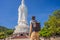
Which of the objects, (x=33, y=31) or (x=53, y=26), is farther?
(x=53, y=26)

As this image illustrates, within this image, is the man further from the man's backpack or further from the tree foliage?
the tree foliage

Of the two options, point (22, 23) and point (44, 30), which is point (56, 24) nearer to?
point (44, 30)

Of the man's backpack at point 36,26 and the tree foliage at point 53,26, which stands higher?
the tree foliage at point 53,26

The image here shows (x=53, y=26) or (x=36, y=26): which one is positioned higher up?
(x=53, y=26)

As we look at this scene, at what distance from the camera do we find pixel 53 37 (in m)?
32.8

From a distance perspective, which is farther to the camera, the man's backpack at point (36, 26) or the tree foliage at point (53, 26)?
the tree foliage at point (53, 26)

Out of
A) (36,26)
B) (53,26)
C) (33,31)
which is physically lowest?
(33,31)

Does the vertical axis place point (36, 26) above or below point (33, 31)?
above

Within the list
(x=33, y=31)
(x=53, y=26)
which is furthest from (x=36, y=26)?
(x=53, y=26)

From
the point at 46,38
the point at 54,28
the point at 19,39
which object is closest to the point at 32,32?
the point at 54,28

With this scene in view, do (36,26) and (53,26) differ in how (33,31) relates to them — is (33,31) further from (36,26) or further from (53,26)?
(53,26)

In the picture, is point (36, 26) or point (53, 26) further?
point (53, 26)

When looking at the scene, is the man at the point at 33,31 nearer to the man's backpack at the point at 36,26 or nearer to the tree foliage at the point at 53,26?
the man's backpack at the point at 36,26

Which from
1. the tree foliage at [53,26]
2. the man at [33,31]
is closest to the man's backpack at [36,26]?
the man at [33,31]
